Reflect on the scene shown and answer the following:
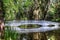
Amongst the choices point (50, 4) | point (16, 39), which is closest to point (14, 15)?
point (16, 39)

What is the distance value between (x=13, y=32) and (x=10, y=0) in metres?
0.41

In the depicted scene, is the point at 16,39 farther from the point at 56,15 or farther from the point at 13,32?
the point at 56,15

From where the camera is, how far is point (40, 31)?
238 centimetres

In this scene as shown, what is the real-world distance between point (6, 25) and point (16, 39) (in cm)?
22

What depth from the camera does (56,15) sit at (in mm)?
2410

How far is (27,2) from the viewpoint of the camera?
93.8 inches

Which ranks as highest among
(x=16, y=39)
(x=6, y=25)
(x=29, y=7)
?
(x=29, y=7)

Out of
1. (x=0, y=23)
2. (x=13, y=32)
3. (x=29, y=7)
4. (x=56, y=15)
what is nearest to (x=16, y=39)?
(x=13, y=32)

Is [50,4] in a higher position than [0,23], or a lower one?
higher

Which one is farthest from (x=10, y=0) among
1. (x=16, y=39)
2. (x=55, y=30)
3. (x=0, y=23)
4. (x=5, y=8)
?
(x=55, y=30)

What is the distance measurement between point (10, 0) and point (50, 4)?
0.51m

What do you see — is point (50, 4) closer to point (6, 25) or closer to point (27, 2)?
point (27, 2)

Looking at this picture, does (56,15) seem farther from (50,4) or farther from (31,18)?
(31,18)

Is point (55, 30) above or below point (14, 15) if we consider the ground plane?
below
